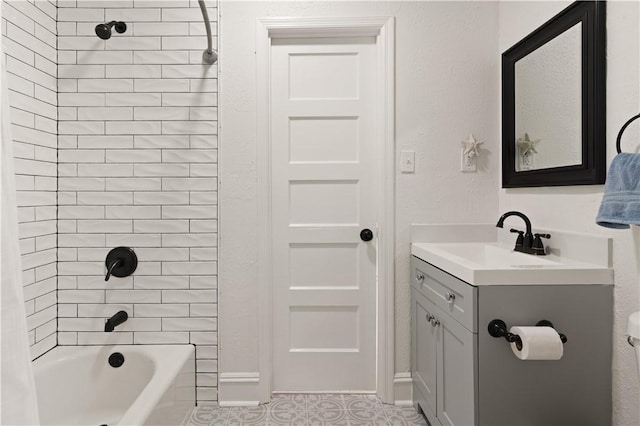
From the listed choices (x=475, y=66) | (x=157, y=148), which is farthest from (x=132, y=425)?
(x=475, y=66)

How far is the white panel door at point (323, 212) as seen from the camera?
2324mm

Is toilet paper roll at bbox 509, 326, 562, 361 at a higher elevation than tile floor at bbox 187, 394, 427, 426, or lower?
higher

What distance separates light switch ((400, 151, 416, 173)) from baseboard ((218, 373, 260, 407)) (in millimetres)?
1418

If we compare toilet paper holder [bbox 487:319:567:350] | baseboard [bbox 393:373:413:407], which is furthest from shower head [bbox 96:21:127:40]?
baseboard [bbox 393:373:413:407]

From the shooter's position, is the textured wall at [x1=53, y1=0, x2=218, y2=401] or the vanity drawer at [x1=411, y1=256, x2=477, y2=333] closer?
the vanity drawer at [x1=411, y1=256, x2=477, y2=333]

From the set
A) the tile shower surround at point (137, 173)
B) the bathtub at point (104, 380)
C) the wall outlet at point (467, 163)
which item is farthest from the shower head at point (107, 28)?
the wall outlet at point (467, 163)

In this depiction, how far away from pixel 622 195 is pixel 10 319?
5.17ft

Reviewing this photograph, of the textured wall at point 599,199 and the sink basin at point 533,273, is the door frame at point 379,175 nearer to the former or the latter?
the sink basin at point 533,273

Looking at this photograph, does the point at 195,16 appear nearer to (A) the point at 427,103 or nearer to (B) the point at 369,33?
(B) the point at 369,33

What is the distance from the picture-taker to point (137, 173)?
223cm

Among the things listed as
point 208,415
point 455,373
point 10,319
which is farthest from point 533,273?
point 208,415

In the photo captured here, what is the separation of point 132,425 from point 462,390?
1206 mm

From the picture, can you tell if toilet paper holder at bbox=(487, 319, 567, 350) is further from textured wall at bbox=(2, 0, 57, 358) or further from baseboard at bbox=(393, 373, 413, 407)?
textured wall at bbox=(2, 0, 57, 358)

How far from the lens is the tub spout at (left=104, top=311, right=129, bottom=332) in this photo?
211cm
